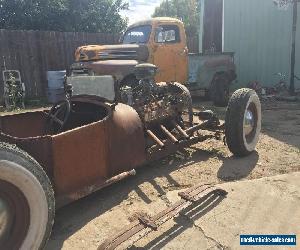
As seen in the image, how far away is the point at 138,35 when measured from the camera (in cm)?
1035

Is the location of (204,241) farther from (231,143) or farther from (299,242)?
(231,143)

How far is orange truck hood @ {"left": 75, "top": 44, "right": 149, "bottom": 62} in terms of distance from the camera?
9.81 meters

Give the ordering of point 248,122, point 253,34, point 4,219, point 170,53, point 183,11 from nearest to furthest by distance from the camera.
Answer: point 4,219
point 248,122
point 170,53
point 253,34
point 183,11

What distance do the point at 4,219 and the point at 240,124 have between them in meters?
3.39

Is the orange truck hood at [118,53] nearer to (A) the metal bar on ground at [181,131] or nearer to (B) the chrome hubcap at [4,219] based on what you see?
(A) the metal bar on ground at [181,131]

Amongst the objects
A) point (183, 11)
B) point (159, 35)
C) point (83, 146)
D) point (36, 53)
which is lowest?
point (83, 146)

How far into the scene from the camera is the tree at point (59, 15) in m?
17.2

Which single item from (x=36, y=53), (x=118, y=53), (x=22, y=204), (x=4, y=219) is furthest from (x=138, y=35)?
(x=4, y=219)

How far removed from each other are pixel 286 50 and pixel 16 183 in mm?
12350

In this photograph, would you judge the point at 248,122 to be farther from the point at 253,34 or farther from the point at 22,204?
the point at 253,34

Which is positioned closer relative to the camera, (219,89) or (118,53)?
(118,53)

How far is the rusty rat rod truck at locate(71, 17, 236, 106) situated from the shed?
291 centimetres

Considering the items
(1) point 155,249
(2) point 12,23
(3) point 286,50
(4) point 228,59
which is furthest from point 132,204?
(2) point 12,23

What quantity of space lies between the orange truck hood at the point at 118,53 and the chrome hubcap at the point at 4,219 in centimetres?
746
